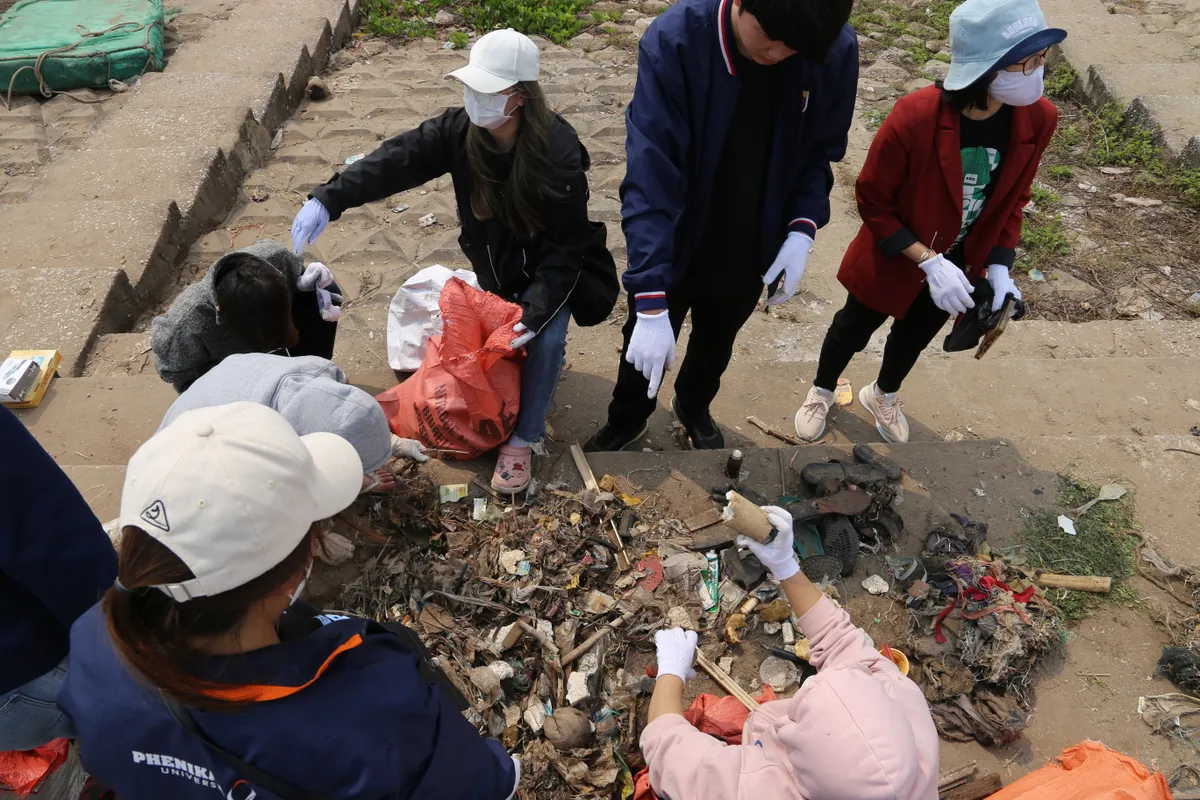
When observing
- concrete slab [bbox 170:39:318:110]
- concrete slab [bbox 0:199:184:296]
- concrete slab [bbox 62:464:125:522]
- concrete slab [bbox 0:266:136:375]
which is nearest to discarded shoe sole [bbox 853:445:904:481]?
concrete slab [bbox 62:464:125:522]

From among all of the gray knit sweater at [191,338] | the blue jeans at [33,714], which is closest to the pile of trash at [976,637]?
the blue jeans at [33,714]

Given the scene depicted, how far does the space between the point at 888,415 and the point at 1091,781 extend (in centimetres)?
225

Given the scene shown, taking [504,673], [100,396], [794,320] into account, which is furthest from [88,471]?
[794,320]

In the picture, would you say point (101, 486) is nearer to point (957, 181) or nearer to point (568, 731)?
point (568, 731)

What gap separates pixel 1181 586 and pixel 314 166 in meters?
6.33

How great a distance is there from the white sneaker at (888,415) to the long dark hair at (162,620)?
3384 millimetres

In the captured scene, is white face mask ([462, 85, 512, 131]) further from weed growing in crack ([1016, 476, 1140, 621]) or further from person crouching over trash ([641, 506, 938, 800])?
weed growing in crack ([1016, 476, 1140, 621])

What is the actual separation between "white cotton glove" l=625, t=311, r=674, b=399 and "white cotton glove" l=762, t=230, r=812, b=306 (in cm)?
54

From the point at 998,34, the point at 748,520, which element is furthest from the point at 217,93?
the point at 748,520

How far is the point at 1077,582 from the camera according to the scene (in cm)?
280

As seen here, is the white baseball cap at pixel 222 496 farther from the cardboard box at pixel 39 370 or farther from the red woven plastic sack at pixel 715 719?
the cardboard box at pixel 39 370

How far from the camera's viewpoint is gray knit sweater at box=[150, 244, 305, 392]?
278 centimetres

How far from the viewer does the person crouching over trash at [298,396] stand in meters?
2.29

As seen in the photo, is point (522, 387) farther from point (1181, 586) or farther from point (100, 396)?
point (1181, 586)
